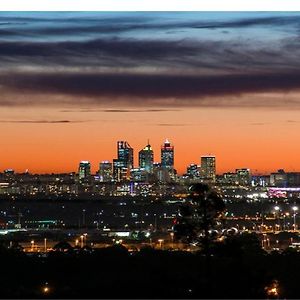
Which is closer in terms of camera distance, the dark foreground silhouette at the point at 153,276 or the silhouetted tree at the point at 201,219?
the dark foreground silhouette at the point at 153,276

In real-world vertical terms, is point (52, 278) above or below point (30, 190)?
below

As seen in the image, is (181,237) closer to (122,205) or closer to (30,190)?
(122,205)

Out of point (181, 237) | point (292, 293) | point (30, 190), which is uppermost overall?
point (30, 190)

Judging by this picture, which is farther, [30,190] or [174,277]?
[30,190]

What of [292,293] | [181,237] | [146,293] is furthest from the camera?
[292,293]

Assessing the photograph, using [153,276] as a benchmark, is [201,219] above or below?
above

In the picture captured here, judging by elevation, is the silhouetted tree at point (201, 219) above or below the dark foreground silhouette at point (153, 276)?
above

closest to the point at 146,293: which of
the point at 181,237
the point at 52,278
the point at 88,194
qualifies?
the point at 181,237

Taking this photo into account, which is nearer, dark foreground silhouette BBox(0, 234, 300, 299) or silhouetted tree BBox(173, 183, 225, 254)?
dark foreground silhouette BBox(0, 234, 300, 299)
